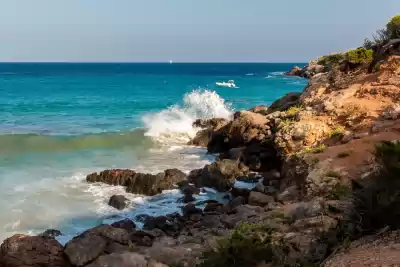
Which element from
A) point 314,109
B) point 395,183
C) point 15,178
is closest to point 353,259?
point 395,183

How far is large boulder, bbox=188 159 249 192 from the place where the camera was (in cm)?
1691

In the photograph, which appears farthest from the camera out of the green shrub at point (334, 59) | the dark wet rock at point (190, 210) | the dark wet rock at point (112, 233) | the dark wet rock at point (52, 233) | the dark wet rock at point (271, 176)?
the green shrub at point (334, 59)

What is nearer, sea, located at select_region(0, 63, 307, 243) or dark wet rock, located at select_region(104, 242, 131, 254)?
dark wet rock, located at select_region(104, 242, 131, 254)

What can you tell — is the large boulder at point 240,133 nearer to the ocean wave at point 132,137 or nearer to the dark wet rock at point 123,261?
the ocean wave at point 132,137

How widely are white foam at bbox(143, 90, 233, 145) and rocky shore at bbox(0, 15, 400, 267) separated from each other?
3790 millimetres

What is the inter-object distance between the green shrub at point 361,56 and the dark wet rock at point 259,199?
10.6m

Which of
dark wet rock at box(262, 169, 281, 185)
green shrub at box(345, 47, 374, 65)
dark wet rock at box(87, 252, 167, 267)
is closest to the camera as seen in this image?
dark wet rock at box(87, 252, 167, 267)

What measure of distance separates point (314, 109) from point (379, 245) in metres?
13.2

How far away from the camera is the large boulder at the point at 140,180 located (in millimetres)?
16656

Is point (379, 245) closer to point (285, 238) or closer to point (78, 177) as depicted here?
point (285, 238)

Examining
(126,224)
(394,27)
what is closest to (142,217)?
(126,224)

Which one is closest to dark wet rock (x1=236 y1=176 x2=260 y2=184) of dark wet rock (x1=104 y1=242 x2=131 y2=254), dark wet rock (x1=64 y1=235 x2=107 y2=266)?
dark wet rock (x1=104 y1=242 x2=131 y2=254)

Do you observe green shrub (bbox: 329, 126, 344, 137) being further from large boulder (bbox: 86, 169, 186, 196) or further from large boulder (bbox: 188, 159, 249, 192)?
large boulder (bbox: 86, 169, 186, 196)

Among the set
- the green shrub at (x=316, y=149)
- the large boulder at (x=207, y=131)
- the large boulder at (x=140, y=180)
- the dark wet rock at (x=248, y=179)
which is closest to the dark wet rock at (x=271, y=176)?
the dark wet rock at (x=248, y=179)
